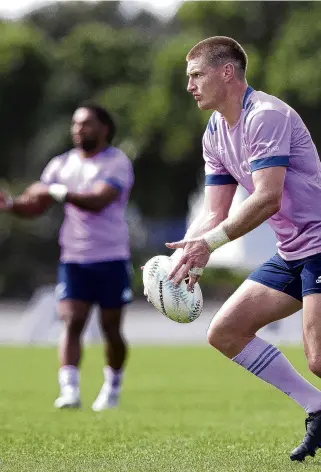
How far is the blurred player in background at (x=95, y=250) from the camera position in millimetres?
10383

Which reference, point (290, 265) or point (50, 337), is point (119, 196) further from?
point (50, 337)

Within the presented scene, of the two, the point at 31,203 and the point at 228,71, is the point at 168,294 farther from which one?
the point at 31,203

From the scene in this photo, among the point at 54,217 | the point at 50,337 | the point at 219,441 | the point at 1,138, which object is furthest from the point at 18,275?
the point at 219,441

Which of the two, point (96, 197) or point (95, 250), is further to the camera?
point (95, 250)

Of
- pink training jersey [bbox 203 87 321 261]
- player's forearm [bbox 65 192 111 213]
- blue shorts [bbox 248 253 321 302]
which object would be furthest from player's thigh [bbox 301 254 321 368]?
player's forearm [bbox 65 192 111 213]

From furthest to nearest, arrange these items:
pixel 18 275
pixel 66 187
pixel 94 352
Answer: pixel 18 275 → pixel 94 352 → pixel 66 187

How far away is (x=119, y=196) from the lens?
34.3 feet

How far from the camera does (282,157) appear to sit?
21.1 feet

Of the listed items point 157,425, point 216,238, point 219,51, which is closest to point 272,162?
point 216,238

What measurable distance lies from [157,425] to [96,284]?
1995mm

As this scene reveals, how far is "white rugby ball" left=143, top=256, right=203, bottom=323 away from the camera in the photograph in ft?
22.2

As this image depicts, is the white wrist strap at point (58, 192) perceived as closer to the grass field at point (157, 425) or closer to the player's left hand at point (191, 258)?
the grass field at point (157, 425)

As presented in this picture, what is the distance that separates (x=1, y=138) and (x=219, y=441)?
4582 cm

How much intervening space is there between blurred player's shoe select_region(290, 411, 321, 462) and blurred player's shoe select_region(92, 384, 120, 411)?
3.79 metres
